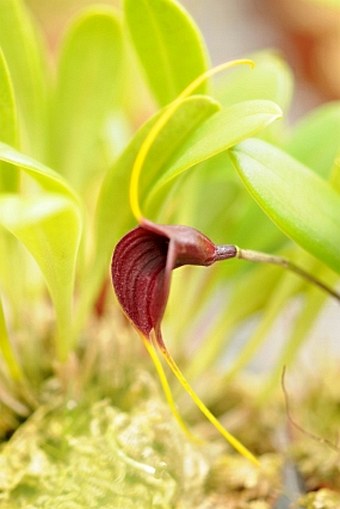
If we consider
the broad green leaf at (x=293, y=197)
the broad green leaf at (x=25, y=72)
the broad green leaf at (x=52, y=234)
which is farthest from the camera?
the broad green leaf at (x=25, y=72)

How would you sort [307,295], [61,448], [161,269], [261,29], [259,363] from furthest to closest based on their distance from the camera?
[261,29]
[259,363]
[307,295]
[61,448]
[161,269]

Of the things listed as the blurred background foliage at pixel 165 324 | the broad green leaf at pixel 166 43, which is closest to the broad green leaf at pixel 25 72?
the blurred background foliage at pixel 165 324

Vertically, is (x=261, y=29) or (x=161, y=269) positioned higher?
(x=161, y=269)

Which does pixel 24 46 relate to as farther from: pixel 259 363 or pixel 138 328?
pixel 259 363

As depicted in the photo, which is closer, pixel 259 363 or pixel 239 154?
pixel 239 154

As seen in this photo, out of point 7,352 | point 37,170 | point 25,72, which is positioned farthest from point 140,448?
Result: point 25,72

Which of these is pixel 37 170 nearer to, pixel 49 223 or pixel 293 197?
pixel 49 223

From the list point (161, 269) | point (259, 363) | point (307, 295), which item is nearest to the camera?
point (161, 269)

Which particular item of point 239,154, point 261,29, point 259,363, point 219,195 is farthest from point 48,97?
point 261,29

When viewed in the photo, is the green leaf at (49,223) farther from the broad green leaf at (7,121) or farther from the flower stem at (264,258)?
the flower stem at (264,258)
